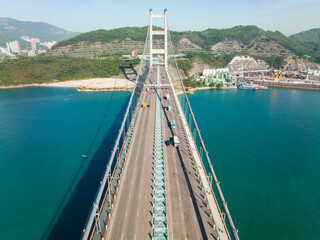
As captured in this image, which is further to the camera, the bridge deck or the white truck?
the white truck

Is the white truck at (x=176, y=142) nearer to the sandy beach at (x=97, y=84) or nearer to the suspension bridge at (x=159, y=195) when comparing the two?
the suspension bridge at (x=159, y=195)

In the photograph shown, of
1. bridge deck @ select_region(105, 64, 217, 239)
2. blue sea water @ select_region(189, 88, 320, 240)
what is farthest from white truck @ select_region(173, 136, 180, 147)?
blue sea water @ select_region(189, 88, 320, 240)

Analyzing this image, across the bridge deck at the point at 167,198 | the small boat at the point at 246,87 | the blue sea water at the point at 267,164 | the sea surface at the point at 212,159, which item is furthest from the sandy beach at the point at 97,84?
the bridge deck at the point at 167,198

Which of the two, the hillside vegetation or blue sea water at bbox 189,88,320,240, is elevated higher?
the hillside vegetation

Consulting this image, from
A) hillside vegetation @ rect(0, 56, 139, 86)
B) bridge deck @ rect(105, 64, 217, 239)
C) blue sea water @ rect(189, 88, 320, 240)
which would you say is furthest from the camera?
hillside vegetation @ rect(0, 56, 139, 86)

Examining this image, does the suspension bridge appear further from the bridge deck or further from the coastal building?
the coastal building

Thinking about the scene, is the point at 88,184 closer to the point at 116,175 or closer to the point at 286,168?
the point at 116,175

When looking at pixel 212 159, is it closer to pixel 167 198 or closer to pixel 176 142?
pixel 176 142
